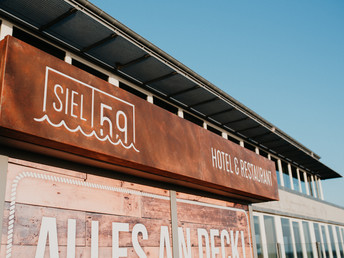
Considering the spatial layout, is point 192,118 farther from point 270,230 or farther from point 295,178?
point 295,178

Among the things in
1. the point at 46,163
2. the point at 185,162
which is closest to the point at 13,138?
the point at 46,163

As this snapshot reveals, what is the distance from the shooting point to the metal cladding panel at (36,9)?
259 inches

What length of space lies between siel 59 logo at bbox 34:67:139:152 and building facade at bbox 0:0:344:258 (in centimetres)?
2

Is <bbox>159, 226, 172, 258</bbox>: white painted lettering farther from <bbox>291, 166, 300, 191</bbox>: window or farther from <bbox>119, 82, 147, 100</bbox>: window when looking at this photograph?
<bbox>291, 166, 300, 191</bbox>: window

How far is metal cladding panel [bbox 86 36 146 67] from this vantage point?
788 cm

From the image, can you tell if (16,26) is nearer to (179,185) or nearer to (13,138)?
(13,138)

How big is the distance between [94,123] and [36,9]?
10.4 ft

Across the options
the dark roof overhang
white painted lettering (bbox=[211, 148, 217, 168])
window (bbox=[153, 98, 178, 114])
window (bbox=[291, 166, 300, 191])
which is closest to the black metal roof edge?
the dark roof overhang

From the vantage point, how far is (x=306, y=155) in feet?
63.1

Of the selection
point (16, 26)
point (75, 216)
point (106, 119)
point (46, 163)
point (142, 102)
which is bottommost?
point (75, 216)

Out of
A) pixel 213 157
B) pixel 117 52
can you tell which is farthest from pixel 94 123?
pixel 117 52

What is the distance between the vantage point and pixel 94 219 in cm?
516

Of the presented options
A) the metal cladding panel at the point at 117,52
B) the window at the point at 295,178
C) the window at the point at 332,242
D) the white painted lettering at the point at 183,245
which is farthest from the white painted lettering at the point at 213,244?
the window at the point at 332,242

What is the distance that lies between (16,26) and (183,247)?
17.6 ft
